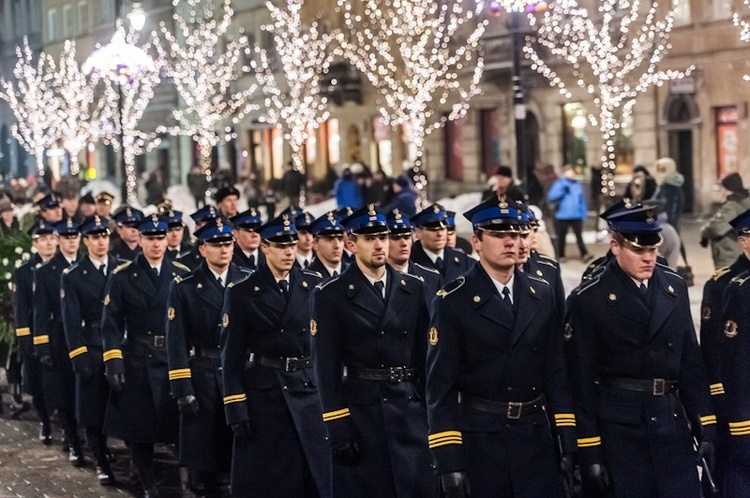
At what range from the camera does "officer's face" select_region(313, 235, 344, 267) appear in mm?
10594

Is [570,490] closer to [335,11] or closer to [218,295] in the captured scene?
[218,295]

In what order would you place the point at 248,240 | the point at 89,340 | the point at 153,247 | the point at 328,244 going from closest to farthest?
the point at 328,244
the point at 153,247
the point at 248,240
the point at 89,340

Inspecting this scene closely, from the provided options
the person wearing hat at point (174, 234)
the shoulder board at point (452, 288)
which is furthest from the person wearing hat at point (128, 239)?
the shoulder board at point (452, 288)

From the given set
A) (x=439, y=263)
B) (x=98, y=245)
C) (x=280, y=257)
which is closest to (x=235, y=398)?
(x=280, y=257)

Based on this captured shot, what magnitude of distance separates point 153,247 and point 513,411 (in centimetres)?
549

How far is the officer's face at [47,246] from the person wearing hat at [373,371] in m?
6.43

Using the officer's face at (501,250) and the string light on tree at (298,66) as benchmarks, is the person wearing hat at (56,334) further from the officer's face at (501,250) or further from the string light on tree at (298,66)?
the string light on tree at (298,66)

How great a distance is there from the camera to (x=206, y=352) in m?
10.9

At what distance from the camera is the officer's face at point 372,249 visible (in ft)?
28.6

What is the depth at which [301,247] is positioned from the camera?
12.7 meters

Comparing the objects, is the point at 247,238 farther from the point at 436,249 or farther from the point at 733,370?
the point at 733,370

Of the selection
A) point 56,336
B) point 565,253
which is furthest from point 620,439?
point 565,253

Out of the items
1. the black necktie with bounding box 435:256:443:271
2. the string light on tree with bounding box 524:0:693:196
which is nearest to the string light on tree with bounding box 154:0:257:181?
the string light on tree with bounding box 524:0:693:196

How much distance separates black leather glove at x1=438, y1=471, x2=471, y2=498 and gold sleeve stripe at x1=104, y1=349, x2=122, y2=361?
5.18m
